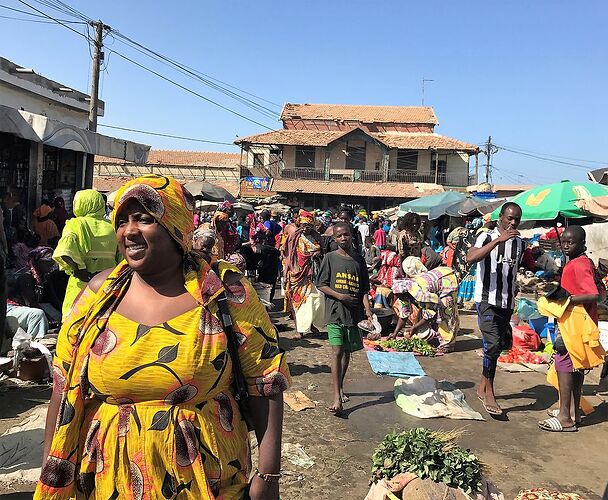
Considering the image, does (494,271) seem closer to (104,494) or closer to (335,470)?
(335,470)

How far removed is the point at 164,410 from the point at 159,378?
11 centimetres

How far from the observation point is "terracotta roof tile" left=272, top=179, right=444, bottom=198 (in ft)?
111

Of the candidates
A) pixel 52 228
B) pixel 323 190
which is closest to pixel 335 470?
pixel 52 228

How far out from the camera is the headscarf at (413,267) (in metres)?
7.73

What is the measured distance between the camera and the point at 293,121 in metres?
38.8

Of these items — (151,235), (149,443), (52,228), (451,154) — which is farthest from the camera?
(451,154)

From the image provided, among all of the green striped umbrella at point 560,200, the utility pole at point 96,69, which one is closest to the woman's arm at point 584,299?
the green striped umbrella at point 560,200

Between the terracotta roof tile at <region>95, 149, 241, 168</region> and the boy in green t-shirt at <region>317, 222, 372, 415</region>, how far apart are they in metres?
35.4

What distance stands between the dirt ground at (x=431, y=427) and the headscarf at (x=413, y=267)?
1551mm

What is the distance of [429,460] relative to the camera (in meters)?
2.92

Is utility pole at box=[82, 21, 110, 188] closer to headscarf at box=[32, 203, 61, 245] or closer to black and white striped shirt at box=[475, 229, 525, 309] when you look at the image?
headscarf at box=[32, 203, 61, 245]

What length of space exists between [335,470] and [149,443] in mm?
2643

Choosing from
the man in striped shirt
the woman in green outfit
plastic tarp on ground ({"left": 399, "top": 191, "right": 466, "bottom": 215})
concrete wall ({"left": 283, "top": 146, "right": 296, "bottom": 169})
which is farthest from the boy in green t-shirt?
concrete wall ({"left": 283, "top": 146, "right": 296, "bottom": 169})

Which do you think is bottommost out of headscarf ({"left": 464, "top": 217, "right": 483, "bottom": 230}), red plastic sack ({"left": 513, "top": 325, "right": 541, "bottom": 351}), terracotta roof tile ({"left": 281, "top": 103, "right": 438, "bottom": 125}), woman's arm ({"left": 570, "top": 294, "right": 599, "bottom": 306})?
red plastic sack ({"left": 513, "top": 325, "right": 541, "bottom": 351})
